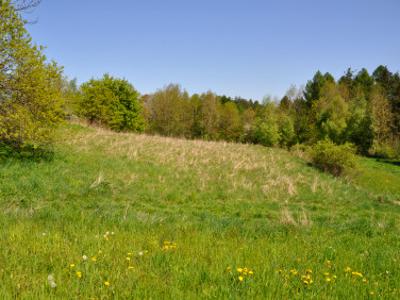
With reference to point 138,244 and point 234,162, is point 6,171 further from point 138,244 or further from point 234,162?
point 234,162

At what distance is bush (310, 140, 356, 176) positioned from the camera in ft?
62.3

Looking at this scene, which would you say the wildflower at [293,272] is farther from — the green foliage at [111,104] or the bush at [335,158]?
the green foliage at [111,104]

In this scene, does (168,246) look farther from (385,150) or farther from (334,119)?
(334,119)

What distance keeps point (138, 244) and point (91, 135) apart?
57.9 ft

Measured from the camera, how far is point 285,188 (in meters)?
13.0

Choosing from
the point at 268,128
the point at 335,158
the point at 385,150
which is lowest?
the point at 335,158

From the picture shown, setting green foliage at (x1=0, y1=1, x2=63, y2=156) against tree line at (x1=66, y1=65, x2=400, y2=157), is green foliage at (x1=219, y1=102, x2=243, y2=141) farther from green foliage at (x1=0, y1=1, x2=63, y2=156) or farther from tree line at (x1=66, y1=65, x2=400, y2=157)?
green foliage at (x1=0, y1=1, x2=63, y2=156)

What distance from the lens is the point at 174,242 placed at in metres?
4.67

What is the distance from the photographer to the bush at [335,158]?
748 inches

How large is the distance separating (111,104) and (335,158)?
28218 millimetres

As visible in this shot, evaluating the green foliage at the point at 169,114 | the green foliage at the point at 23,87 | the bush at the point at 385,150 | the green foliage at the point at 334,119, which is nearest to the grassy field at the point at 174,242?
the green foliage at the point at 23,87

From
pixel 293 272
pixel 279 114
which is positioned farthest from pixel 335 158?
pixel 279 114

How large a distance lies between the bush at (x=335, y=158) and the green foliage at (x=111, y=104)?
25.3m

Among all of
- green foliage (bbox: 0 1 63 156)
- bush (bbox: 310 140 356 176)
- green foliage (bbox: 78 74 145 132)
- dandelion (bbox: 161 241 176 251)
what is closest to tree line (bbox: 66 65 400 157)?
green foliage (bbox: 78 74 145 132)
